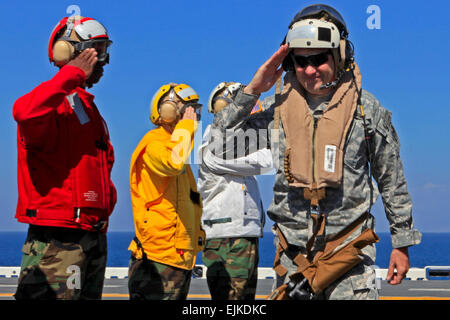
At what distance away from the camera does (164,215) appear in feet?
22.0

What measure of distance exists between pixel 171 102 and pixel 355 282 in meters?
3.27

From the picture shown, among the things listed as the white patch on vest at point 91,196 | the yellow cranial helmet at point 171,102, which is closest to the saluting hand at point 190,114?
the yellow cranial helmet at point 171,102

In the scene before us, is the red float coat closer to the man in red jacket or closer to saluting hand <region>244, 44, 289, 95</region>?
the man in red jacket

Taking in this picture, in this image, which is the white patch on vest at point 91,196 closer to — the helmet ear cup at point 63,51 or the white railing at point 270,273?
the helmet ear cup at point 63,51

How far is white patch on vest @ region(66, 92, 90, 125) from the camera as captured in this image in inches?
207

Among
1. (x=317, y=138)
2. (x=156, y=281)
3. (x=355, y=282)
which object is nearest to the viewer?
(x=355, y=282)

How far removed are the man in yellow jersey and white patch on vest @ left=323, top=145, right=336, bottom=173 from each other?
81.9 inches

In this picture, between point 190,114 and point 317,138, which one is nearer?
point 317,138

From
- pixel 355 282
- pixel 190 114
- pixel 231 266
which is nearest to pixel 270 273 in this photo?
pixel 231 266

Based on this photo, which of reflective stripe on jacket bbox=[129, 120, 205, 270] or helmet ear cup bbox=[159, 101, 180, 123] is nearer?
reflective stripe on jacket bbox=[129, 120, 205, 270]

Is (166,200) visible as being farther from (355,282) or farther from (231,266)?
(355,282)

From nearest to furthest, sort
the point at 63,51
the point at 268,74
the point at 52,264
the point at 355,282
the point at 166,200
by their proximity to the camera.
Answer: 1. the point at 355,282
2. the point at 268,74
3. the point at 52,264
4. the point at 63,51
5. the point at 166,200

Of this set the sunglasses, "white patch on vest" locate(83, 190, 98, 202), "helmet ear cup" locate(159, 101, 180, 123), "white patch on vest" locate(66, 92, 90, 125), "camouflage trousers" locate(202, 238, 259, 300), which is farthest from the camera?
"camouflage trousers" locate(202, 238, 259, 300)

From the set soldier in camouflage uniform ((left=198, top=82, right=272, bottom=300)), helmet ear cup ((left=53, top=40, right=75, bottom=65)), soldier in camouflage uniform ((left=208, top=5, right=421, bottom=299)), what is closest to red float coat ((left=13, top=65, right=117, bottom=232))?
helmet ear cup ((left=53, top=40, right=75, bottom=65))
